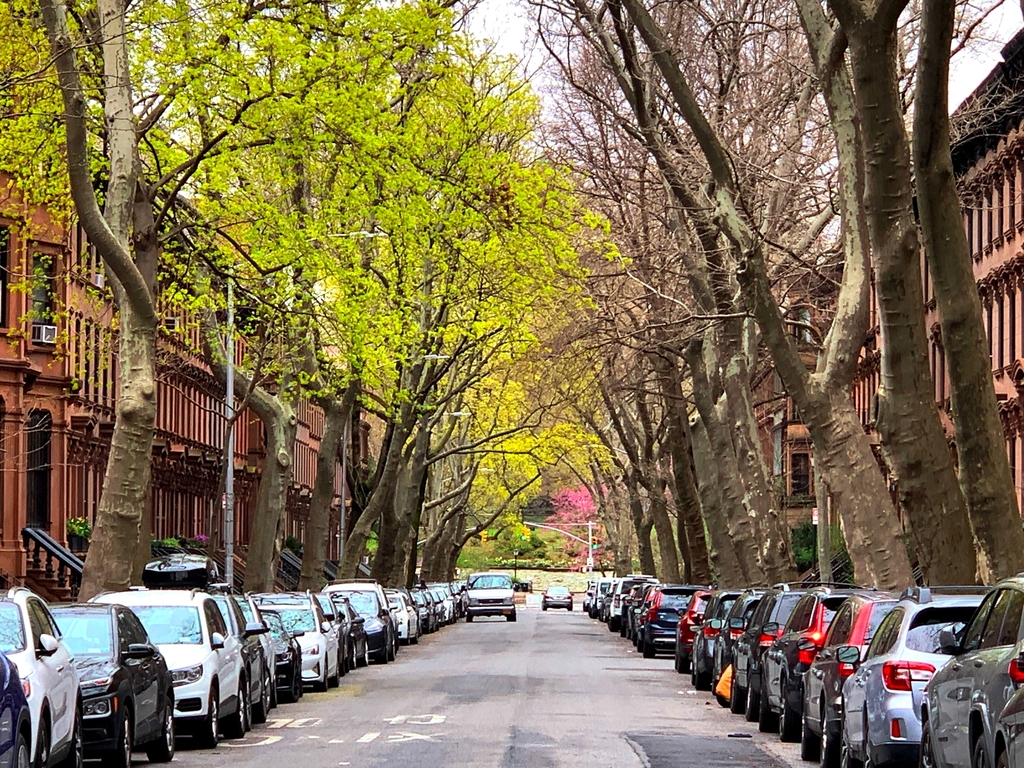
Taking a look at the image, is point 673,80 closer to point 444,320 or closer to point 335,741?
point 335,741

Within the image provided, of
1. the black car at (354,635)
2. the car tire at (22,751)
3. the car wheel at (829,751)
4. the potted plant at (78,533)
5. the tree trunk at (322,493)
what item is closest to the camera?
the car tire at (22,751)

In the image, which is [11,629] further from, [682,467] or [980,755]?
[682,467]

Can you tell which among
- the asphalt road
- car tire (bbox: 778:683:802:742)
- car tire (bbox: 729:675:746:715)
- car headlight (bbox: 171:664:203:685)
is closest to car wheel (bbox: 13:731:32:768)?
the asphalt road

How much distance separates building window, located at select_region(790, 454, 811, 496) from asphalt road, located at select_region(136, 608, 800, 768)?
4340 centimetres

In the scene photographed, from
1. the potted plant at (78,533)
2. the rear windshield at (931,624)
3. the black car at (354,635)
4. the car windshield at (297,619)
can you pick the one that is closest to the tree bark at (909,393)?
the rear windshield at (931,624)

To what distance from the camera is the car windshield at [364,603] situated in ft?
134

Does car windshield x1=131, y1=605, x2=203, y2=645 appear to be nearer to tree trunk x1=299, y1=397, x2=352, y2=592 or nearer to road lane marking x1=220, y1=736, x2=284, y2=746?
road lane marking x1=220, y1=736, x2=284, y2=746

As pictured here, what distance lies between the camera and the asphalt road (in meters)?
17.3

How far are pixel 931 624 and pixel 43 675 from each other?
20.9ft

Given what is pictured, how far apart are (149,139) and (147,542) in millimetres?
6214

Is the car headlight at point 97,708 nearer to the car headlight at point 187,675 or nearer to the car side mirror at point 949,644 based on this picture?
the car headlight at point 187,675

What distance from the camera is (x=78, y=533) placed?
43.9 meters

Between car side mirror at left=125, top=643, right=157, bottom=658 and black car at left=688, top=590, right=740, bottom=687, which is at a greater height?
car side mirror at left=125, top=643, right=157, bottom=658

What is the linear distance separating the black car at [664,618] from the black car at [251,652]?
19.6m
